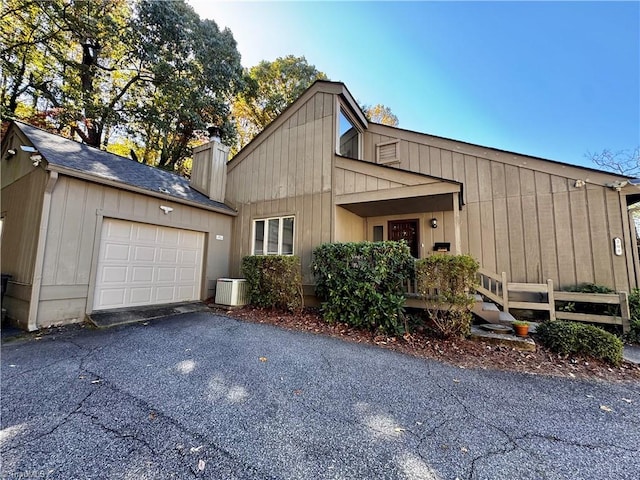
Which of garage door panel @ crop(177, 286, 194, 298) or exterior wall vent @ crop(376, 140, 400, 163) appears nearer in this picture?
garage door panel @ crop(177, 286, 194, 298)

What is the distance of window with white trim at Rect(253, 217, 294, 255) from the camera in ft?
25.1

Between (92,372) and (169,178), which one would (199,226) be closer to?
(169,178)

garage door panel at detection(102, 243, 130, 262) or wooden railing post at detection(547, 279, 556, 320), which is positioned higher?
garage door panel at detection(102, 243, 130, 262)

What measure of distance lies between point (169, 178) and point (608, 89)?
17709 mm

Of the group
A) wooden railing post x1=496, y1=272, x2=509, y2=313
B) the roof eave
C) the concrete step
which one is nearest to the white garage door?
the roof eave

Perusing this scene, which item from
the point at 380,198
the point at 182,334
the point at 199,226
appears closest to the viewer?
the point at 182,334

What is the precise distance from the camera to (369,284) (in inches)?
202

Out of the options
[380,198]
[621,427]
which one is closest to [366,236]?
[380,198]

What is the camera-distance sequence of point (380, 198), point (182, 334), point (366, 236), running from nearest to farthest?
point (182, 334) → point (380, 198) → point (366, 236)

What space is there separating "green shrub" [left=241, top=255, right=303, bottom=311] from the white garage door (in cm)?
184

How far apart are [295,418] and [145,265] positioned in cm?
589

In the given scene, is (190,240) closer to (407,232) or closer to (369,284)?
(369,284)

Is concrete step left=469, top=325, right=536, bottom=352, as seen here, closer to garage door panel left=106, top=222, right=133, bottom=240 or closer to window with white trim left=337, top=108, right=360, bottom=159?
window with white trim left=337, top=108, right=360, bottom=159

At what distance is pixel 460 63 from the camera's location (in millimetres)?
10406
